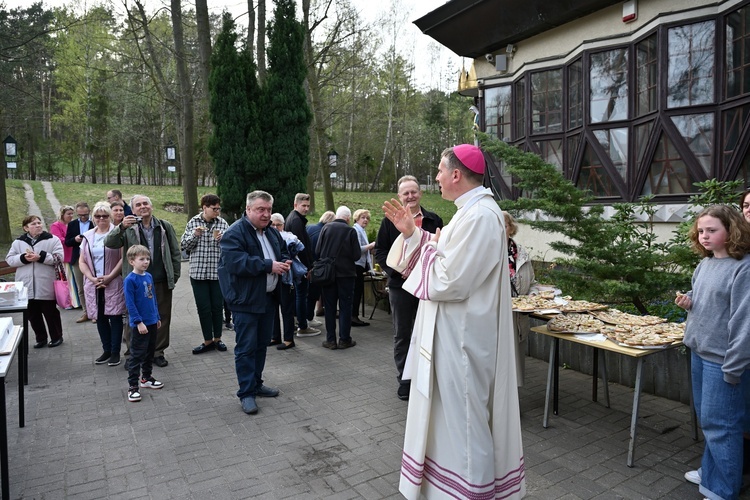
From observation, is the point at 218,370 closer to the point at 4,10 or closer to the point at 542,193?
the point at 542,193

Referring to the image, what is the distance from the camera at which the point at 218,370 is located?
6.28 meters

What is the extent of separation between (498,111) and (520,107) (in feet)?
2.84

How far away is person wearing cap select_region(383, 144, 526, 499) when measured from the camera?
9.13 ft

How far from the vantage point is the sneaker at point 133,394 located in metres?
5.18

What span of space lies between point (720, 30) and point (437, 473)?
900cm

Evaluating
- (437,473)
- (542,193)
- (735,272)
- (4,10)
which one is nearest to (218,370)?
(437,473)

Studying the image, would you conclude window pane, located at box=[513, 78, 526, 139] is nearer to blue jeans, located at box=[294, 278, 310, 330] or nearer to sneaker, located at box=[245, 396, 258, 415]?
blue jeans, located at box=[294, 278, 310, 330]

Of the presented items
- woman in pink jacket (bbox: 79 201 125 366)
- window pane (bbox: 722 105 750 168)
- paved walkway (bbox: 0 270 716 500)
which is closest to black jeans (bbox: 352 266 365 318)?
paved walkway (bbox: 0 270 716 500)

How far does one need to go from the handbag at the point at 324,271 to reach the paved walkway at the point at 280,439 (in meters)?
1.28

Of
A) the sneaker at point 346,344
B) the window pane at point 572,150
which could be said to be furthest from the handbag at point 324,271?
the window pane at point 572,150

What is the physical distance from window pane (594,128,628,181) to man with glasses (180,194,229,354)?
8.01 metres

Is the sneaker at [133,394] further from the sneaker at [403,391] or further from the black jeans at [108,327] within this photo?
the sneaker at [403,391]

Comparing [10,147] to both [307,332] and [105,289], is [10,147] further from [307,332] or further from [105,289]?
[307,332]

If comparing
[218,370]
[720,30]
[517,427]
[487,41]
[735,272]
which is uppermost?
[487,41]
